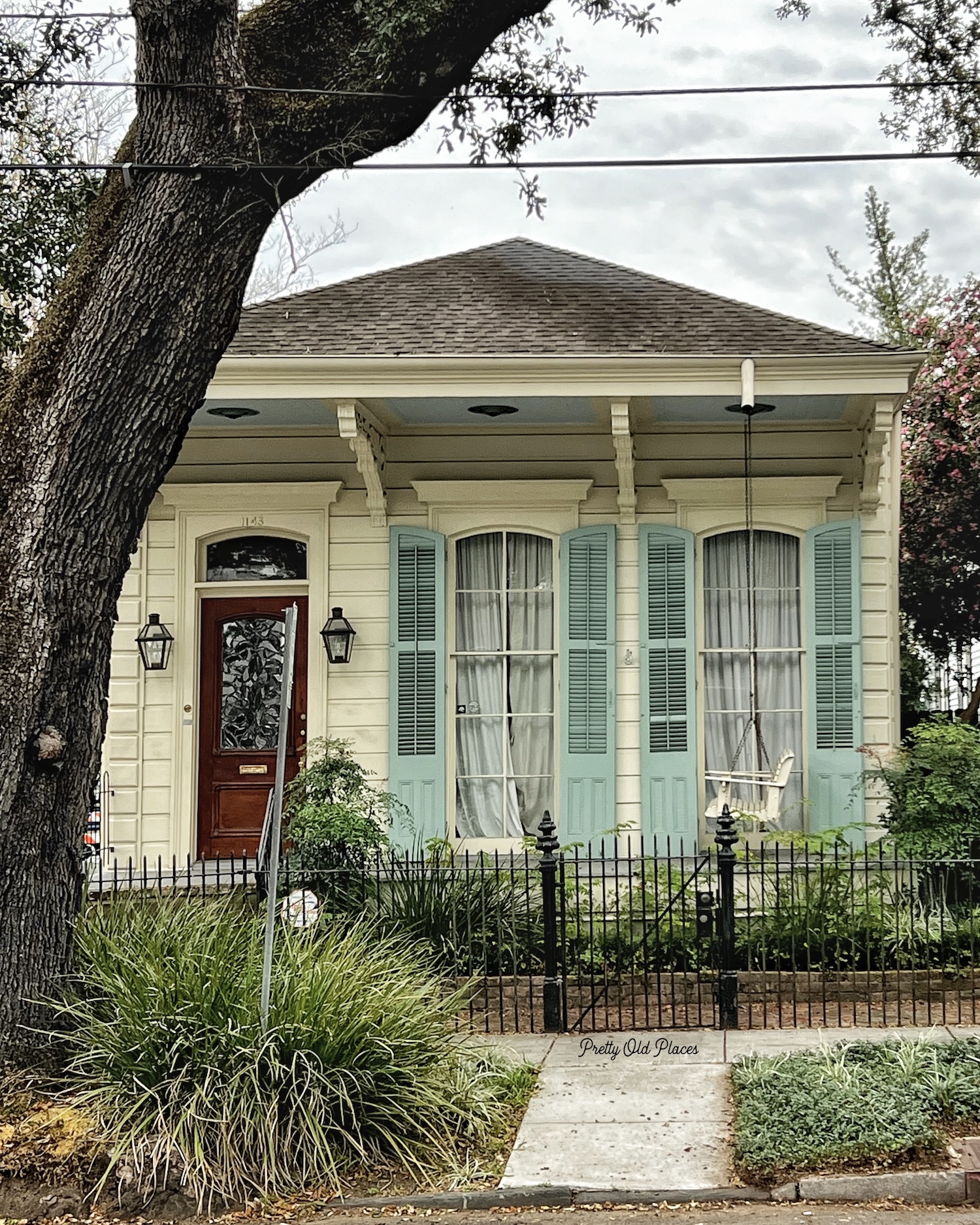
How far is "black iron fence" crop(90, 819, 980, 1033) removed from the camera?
860 cm

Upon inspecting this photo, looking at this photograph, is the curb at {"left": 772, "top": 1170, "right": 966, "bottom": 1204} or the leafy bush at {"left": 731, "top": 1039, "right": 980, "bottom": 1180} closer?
the curb at {"left": 772, "top": 1170, "right": 966, "bottom": 1204}

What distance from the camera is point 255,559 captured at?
12.5 metres

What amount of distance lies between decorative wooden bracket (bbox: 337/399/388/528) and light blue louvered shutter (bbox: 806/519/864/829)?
392 cm

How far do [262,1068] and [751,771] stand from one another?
22.0ft

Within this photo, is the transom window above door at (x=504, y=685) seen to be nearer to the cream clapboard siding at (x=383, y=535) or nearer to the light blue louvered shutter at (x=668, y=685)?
the cream clapboard siding at (x=383, y=535)

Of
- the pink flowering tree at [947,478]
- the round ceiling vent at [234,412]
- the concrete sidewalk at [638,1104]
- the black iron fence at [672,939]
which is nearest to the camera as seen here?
the concrete sidewalk at [638,1104]

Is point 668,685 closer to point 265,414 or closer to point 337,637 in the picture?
point 337,637

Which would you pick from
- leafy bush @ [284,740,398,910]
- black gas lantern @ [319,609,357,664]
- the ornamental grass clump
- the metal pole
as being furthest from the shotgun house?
the metal pole

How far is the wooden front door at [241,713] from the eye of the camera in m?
12.3

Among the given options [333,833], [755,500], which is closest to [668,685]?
[755,500]

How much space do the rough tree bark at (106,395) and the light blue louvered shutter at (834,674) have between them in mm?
6387

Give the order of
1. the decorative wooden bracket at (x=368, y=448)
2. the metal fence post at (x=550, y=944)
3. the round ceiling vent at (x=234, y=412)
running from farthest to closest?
the round ceiling vent at (x=234, y=412) < the decorative wooden bracket at (x=368, y=448) < the metal fence post at (x=550, y=944)

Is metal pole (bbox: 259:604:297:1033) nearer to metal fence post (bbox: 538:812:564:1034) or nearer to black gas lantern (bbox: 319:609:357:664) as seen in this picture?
metal fence post (bbox: 538:812:564:1034)

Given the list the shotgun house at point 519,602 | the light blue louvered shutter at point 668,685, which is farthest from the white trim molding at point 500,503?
the light blue louvered shutter at point 668,685
